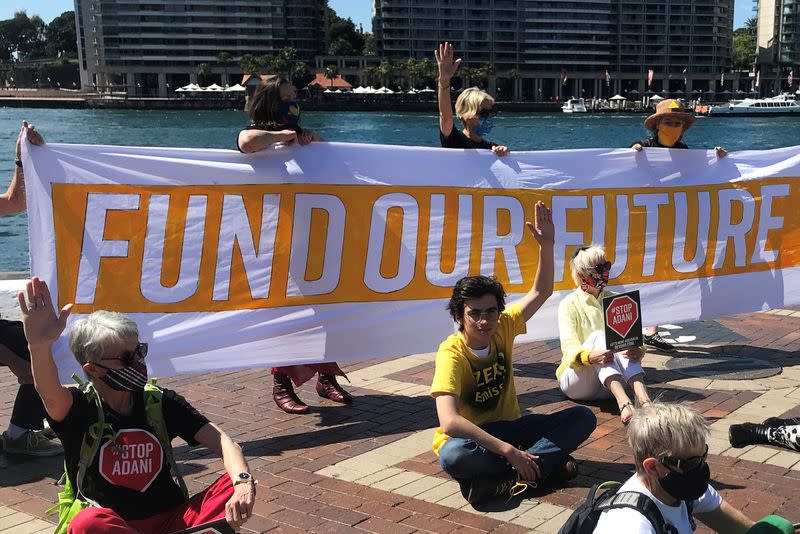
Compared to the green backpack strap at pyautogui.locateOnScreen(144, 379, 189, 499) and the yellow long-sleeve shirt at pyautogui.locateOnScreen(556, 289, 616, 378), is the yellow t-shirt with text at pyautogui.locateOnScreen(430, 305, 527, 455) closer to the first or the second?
the yellow long-sleeve shirt at pyautogui.locateOnScreen(556, 289, 616, 378)

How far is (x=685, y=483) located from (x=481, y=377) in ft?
5.42

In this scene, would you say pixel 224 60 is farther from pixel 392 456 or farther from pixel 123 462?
pixel 123 462

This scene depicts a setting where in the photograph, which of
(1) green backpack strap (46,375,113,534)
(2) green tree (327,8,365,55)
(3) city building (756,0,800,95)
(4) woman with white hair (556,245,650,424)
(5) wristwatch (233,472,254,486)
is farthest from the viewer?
(2) green tree (327,8,365,55)

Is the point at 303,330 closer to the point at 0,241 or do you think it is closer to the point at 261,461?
the point at 261,461

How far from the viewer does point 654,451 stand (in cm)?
328

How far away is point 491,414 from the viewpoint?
4.89 m

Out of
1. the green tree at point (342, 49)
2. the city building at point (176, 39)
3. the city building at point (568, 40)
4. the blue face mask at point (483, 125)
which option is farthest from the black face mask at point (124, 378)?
the green tree at point (342, 49)

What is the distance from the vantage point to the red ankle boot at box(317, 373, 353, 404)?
6.46 m

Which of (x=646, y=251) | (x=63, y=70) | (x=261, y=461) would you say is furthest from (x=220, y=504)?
(x=63, y=70)

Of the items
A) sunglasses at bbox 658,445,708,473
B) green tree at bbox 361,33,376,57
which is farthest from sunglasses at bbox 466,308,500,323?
green tree at bbox 361,33,376,57

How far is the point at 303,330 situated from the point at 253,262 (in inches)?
22.7

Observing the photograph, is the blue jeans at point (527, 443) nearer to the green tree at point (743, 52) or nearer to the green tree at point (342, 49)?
the green tree at point (342, 49)

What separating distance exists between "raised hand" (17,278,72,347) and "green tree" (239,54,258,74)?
496ft

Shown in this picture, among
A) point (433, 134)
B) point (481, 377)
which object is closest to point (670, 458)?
point (481, 377)
